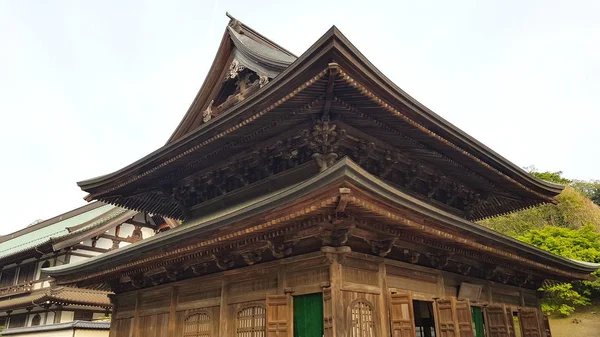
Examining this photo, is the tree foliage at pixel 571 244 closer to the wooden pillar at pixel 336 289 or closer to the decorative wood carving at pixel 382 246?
the decorative wood carving at pixel 382 246

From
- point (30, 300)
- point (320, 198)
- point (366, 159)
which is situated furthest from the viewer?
point (30, 300)

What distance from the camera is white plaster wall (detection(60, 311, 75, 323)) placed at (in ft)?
74.2

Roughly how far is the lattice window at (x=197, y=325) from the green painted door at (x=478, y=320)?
6358mm

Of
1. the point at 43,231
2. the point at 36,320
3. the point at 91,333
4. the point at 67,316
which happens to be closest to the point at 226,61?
the point at 91,333

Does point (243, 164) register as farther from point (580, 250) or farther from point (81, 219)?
point (81, 219)

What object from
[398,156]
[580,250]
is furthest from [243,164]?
[580,250]

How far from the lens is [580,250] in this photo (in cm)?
2288

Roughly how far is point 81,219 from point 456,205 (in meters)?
29.7

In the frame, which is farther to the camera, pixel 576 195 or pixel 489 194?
pixel 576 195

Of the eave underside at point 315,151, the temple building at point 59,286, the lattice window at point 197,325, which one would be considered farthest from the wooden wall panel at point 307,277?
the temple building at point 59,286

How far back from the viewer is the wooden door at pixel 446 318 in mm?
8508

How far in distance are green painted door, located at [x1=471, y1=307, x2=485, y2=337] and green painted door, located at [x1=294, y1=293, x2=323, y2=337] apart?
4.99 meters

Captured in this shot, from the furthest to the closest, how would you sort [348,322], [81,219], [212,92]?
[81,219]
[212,92]
[348,322]

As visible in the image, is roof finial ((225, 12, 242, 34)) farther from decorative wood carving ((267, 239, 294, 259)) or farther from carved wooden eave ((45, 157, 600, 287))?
decorative wood carving ((267, 239, 294, 259))
